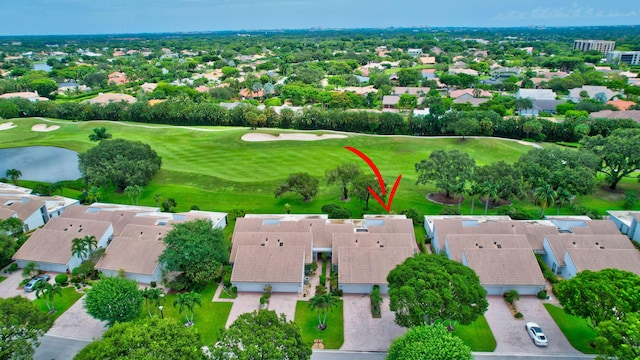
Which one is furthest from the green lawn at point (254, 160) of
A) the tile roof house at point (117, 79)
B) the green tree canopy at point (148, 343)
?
the tile roof house at point (117, 79)

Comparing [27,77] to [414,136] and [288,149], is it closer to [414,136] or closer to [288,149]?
[288,149]

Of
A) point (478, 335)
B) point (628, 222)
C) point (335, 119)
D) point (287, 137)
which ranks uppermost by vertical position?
point (335, 119)

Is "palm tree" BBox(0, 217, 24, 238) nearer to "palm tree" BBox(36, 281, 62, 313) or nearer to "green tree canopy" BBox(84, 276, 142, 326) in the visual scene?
"palm tree" BBox(36, 281, 62, 313)

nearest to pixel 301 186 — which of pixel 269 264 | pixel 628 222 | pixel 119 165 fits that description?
pixel 269 264

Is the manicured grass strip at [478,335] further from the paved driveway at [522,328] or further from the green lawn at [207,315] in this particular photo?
the green lawn at [207,315]

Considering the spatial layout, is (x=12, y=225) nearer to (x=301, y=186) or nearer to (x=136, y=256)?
(x=136, y=256)

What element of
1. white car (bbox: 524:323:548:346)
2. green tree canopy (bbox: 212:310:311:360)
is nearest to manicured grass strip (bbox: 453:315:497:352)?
white car (bbox: 524:323:548:346)
